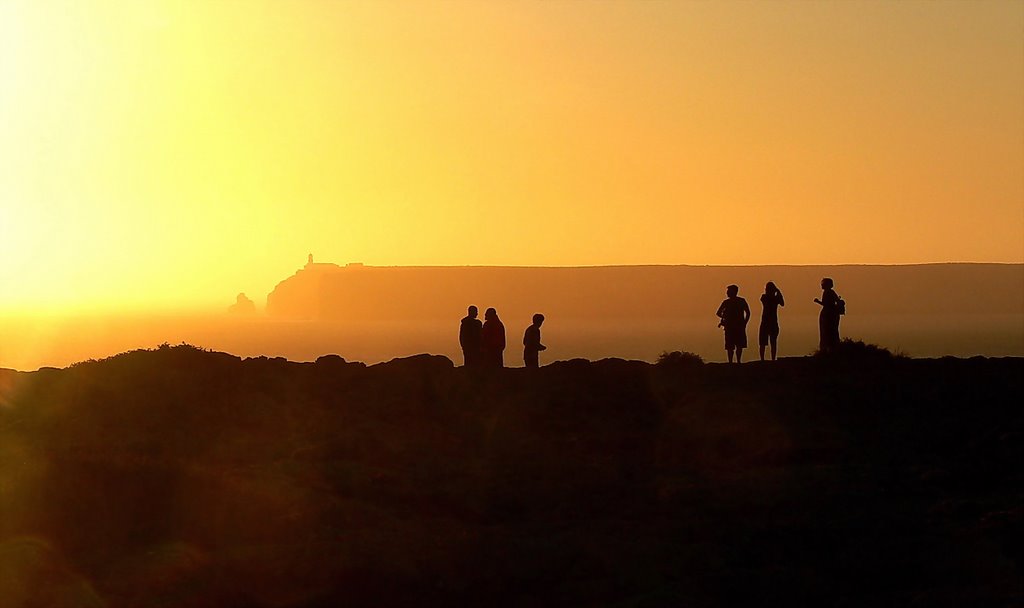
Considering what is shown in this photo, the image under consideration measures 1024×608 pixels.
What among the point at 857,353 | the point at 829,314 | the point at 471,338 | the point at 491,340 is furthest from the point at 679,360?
the point at 471,338

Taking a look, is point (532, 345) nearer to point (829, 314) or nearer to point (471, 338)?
point (471, 338)

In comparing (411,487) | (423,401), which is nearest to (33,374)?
(423,401)

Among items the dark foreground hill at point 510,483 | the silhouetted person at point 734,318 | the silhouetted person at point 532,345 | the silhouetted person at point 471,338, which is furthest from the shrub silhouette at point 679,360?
the silhouetted person at point 471,338

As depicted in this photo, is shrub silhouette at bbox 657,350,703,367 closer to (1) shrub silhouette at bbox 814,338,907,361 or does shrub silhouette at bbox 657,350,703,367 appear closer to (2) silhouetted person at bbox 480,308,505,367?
(1) shrub silhouette at bbox 814,338,907,361

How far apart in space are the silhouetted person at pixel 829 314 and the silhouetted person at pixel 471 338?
643 cm

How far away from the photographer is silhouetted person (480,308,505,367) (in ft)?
80.1

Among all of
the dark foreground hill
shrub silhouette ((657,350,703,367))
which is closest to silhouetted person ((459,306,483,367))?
the dark foreground hill

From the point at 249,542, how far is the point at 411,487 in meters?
3.14

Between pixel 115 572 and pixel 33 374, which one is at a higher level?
pixel 33 374

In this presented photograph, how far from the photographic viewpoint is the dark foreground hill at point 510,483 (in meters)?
13.8

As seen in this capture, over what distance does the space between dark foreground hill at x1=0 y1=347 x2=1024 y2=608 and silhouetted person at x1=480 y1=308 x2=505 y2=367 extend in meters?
0.67

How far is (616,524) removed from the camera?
1579 cm

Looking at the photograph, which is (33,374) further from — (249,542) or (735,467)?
(735,467)

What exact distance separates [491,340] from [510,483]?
20.4 ft
